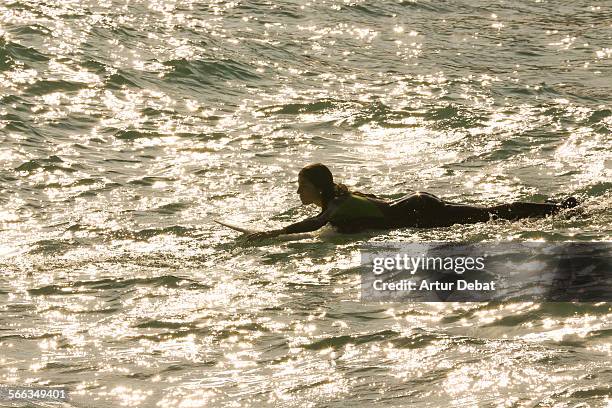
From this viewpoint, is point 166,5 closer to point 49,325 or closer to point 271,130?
point 271,130

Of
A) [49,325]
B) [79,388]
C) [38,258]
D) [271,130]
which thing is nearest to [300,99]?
[271,130]

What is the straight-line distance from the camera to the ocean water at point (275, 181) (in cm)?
815

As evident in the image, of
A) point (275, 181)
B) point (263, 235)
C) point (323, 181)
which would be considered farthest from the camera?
point (275, 181)

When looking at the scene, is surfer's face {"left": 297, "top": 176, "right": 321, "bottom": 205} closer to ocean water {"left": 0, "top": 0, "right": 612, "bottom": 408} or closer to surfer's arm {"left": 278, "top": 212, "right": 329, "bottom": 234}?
surfer's arm {"left": 278, "top": 212, "right": 329, "bottom": 234}

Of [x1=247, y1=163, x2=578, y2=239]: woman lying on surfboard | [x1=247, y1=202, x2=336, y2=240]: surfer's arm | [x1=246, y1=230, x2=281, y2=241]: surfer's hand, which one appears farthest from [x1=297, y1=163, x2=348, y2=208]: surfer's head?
[x1=246, y1=230, x2=281, y2=241]: surfer's hand

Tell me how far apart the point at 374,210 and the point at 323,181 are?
0.55 metres

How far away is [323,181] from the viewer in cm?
1161

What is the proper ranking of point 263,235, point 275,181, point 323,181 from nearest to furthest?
point 263,235
point 323,181
point 275,181

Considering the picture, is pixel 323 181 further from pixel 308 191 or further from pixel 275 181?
pixel 275 181

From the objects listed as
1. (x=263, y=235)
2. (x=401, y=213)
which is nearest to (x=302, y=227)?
(x=263, y=235)

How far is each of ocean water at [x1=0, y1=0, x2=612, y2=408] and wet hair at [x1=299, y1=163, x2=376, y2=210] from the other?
1.41 feet

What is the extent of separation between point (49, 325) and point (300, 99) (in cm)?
966

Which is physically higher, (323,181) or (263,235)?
(323,181)

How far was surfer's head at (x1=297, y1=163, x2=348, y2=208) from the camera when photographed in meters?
11.6
